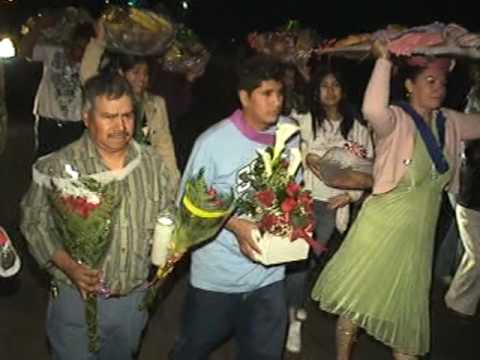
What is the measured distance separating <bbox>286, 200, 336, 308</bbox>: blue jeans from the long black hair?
1.80ft

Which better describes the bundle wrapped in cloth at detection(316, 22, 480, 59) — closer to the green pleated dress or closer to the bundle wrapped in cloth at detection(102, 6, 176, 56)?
the green pleated dress

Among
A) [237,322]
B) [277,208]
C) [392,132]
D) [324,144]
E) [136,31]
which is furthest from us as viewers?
[136,31]

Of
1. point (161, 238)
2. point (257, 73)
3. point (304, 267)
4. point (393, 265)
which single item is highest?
point (257, 73)

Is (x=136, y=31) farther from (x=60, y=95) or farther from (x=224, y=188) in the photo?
(x=224, y=188)

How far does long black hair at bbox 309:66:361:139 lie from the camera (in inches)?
239

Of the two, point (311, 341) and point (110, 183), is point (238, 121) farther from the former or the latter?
point (311, 341)

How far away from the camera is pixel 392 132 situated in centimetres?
489

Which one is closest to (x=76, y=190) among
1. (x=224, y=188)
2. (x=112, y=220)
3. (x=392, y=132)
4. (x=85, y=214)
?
(x=85, y=214)

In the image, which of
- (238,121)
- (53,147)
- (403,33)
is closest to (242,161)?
(238,121)

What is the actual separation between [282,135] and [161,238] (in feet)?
3.17

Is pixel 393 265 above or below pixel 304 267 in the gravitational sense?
above

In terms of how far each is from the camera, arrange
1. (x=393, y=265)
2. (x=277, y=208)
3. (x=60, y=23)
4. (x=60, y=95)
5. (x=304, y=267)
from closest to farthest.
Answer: (x=277, y=208)
(x=393, y=265)
(x=304, y=267)
(x=60, y=95)
(x=60, y=23)

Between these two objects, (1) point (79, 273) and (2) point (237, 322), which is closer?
(1) point (79, 273)

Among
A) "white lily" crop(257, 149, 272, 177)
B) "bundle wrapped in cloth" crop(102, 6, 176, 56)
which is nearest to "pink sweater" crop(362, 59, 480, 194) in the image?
"white lily" crop(257, 149, 272, 177)
